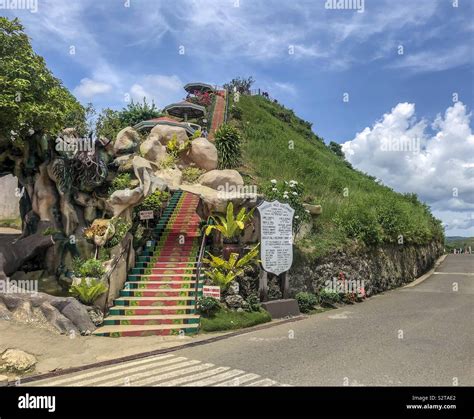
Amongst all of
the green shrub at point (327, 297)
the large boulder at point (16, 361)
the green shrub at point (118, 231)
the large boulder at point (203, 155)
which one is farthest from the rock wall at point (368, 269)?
the large boulder at point (203, 155)

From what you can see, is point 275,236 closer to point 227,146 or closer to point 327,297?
point 327,297

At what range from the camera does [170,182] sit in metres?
20.2

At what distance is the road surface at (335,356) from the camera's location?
657 cm

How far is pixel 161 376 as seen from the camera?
22.4ft

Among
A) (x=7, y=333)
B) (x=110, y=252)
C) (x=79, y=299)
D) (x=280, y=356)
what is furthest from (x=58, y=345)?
(x=280, y=356)

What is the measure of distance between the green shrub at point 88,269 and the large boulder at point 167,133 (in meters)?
14.3

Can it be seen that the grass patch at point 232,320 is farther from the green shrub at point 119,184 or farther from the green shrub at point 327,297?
the green shrub at point 119,184

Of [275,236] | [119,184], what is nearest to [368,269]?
[275,236]

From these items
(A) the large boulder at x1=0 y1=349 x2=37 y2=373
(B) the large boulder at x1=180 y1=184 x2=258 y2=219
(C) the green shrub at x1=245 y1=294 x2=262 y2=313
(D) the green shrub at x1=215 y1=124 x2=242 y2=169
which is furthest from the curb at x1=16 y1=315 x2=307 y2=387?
(D) the green shrub at x1=215 y1=124 x2=242 y2=169

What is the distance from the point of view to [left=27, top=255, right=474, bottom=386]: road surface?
21.5 feet

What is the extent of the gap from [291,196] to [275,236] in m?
2.90

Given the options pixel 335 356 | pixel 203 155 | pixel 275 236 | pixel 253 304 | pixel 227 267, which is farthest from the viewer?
pixel 203 155

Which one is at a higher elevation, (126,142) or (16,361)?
(126,142)
